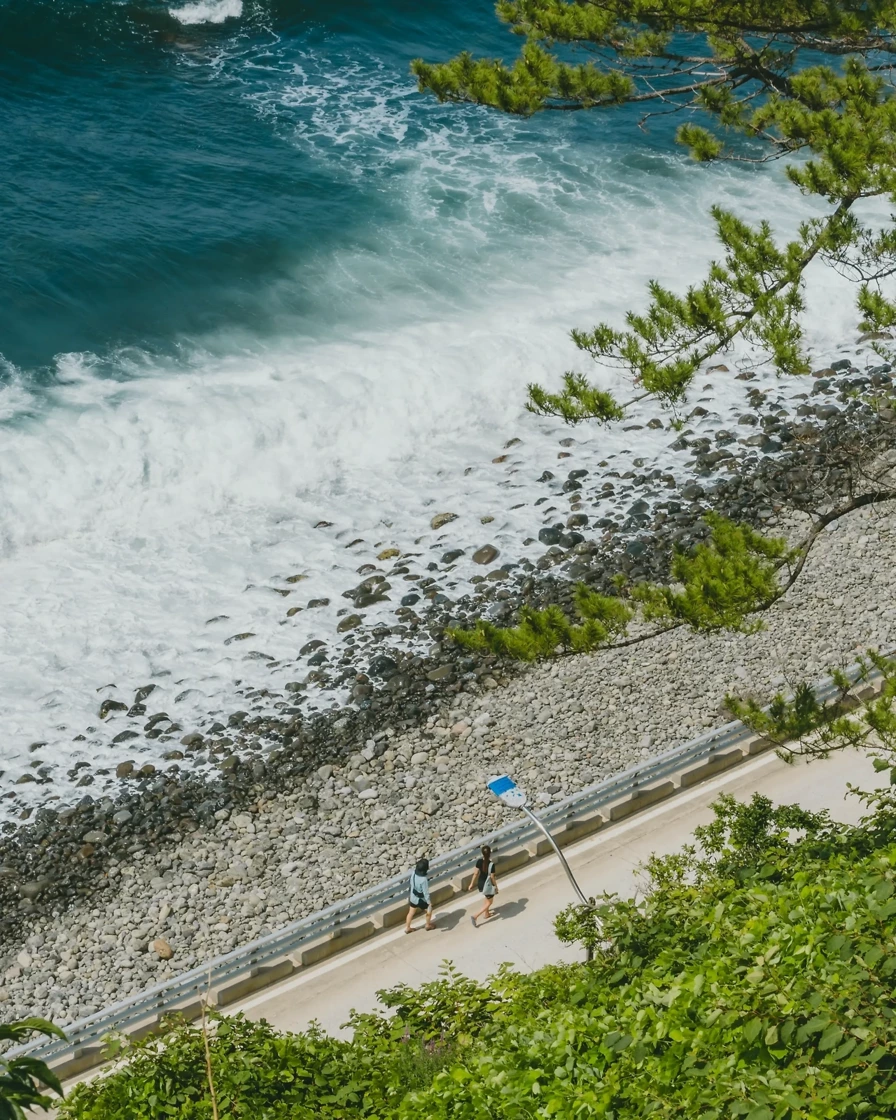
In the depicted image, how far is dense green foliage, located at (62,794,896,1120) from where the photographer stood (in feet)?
19.1

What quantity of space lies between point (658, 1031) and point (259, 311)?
21057 millimetres

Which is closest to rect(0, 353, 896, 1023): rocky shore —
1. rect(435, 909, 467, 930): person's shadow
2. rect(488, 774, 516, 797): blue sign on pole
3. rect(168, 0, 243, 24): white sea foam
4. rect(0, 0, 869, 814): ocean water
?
rect(0, 0, 869, 814): ocean water

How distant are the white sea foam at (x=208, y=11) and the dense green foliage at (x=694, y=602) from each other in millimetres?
33522

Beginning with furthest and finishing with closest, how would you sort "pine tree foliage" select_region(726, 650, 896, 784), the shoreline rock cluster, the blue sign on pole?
the shoreline rock cluster
the blue sign on pole
"pine tree foliage" select_region(726, 650, 896, 784)

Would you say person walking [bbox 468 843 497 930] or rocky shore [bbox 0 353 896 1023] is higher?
rocky shore [bbox 0 353 896 1023]

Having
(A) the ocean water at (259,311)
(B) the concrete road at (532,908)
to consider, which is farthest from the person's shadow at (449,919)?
(A) the ocean water at (259,311)

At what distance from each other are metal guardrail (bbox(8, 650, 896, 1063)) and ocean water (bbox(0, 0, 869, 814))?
15.2 ft

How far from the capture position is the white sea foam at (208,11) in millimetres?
37312

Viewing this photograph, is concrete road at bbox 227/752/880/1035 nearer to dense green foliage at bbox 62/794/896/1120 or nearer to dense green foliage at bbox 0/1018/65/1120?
dense green foliage at bbox 62/794/896/1120

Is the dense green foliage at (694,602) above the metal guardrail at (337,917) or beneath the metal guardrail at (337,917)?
above

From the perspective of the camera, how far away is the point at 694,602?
865 centimetres

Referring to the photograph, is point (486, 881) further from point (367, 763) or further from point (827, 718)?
point (827, 718)

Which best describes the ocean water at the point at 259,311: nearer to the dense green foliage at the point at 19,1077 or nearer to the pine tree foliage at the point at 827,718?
the pine tree foliage at the point at 827,718

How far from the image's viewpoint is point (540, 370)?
23.6 m
